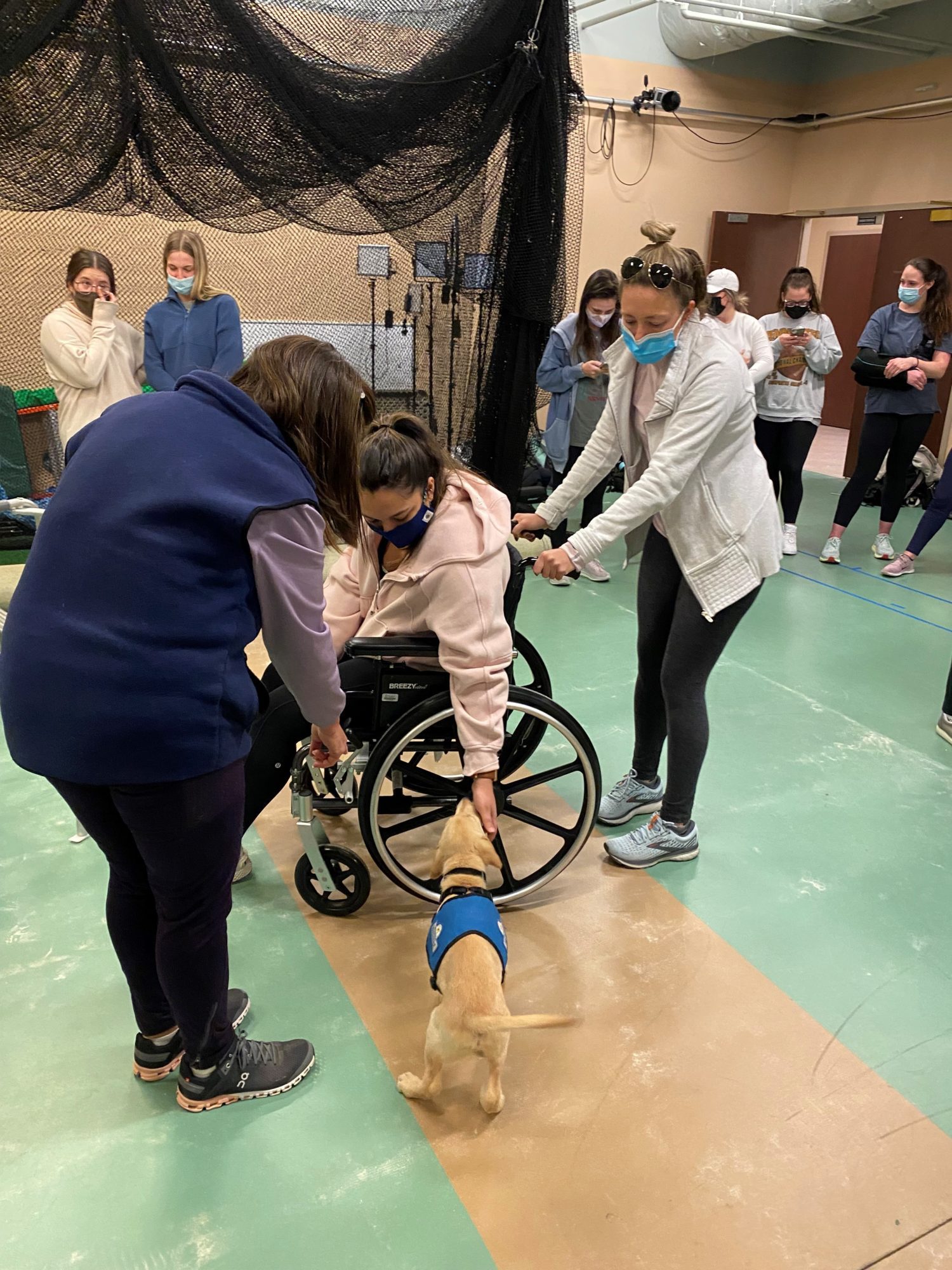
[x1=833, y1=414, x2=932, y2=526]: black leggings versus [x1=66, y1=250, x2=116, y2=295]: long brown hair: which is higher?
[x1=66, y1=250, x2=116, y2=295]: long brown hair

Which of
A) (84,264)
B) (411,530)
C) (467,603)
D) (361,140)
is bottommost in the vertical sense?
(467,603)

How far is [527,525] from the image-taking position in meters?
2.03

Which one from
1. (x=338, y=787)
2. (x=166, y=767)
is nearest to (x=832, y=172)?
(x=338, y=787)

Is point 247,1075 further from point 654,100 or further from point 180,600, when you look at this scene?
point 654,100

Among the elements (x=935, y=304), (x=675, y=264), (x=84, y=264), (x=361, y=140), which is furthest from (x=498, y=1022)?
(x=935, y=304)

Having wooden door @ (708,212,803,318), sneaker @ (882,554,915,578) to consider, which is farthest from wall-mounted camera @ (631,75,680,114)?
sneaker @ (882,554,915,578)

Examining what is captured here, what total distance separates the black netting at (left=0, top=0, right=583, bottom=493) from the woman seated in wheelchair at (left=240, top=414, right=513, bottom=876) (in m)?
1.08

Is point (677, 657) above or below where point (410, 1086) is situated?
above

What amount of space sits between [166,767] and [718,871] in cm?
150

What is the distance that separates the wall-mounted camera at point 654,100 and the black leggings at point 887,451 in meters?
3.34

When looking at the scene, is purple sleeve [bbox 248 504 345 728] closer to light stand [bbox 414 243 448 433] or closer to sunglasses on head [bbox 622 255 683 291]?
sunglasses on head [bbox 622 255 683 291]

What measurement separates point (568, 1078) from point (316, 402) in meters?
1.23

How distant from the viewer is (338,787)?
1858 millimetres

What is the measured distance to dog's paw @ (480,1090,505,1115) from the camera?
1.47 m
